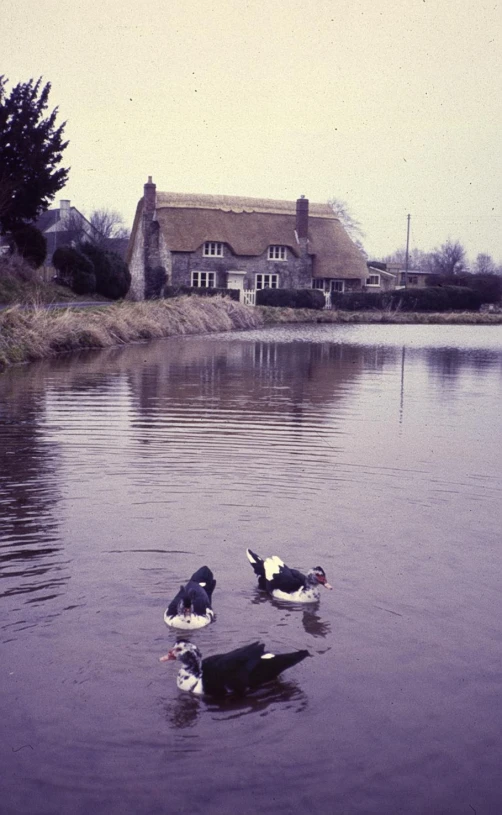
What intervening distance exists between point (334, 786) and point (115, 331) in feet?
78.3

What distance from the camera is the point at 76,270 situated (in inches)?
1622

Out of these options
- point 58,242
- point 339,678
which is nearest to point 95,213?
point 58,242

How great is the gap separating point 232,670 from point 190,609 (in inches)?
27.3

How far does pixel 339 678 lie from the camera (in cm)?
478

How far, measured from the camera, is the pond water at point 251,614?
12.7 feet

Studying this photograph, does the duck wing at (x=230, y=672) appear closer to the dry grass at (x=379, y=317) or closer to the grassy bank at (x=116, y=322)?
the grassy bank at (x=116, y=322)

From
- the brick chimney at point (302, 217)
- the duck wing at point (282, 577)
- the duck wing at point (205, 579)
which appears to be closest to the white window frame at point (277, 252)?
the brick chimney at point (302, 217)

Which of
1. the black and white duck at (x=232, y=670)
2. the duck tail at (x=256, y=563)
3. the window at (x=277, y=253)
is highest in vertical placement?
the window at (x=277, y=253)

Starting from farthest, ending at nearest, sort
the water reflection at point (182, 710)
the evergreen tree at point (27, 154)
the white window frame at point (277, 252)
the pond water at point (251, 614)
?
1. the white window frame at point (277, 252)
2. the evergreen tree at point (27, 154)
3. the water reflection at point (182, 710)
4. the pond water at point (251, 614)

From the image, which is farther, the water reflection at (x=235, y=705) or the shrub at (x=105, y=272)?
the shrub at (x=105, y=272)

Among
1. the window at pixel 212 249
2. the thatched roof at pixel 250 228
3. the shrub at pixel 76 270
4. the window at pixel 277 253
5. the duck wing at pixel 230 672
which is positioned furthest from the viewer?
the window at pixel 277 253

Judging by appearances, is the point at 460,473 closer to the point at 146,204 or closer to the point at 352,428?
the point at 352,428

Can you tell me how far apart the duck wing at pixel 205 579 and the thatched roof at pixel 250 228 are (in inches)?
2256

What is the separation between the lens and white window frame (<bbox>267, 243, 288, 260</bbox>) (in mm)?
65312
